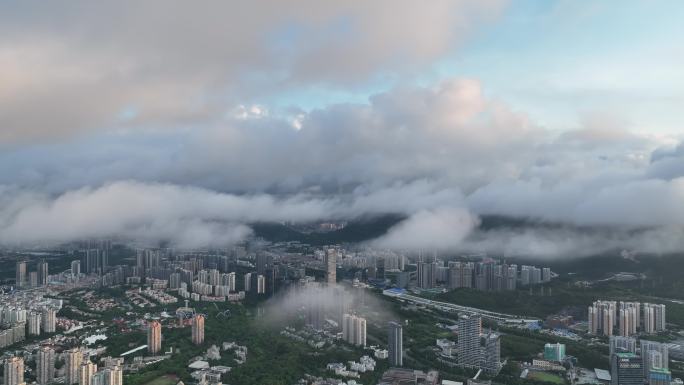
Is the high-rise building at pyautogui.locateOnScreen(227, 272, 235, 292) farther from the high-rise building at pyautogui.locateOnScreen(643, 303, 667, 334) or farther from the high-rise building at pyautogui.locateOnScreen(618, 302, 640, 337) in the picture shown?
the high-rise building at pyautogui.locateOnScreen(643, 303, 667, 334)

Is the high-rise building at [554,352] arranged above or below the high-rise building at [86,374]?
below

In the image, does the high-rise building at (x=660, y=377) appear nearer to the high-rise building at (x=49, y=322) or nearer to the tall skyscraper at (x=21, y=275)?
the high-rise building at (x=49, y=322)

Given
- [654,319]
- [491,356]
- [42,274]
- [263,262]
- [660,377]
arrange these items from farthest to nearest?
[263,262] → [42,274] → [654,319] → [491,356] → [660,377]


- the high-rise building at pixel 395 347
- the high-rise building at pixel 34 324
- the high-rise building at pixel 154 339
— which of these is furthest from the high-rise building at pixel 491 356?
the high-rise building at pixel 34 324

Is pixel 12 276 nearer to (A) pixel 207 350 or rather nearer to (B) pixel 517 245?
(A) pixel 207 350

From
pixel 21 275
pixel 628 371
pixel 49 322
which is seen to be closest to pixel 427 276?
pixel 628 371

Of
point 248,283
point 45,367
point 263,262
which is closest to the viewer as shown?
point 45,367

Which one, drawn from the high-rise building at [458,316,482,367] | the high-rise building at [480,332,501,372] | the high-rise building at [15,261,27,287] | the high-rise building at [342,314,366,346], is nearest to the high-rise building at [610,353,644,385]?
the high-rise building at [480,332,501,372]

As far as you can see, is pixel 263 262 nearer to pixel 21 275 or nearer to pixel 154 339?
pixel 21 275
